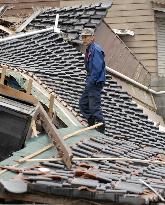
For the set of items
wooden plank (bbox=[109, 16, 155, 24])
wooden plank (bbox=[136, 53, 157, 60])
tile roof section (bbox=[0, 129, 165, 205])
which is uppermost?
wooden plank (bbox=[109, 16, 155, 24])

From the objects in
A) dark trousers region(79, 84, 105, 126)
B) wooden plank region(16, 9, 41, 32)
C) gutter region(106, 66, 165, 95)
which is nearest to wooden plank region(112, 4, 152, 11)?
gutter region(106, 66, 165, 95)

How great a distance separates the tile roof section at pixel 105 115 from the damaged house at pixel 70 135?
1cm

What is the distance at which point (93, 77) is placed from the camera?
901 cm

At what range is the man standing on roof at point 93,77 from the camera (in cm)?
897

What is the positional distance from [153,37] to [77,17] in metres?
3.71

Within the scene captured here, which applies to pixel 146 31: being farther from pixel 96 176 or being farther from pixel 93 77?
pixel 96 176

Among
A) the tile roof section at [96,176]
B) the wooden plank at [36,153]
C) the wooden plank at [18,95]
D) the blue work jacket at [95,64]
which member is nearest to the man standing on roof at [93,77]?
the blue work jacket at [95,64]

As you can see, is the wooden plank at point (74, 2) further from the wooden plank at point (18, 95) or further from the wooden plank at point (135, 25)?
the wooden plank at point (18, 95)

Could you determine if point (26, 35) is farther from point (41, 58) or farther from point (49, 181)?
point (49, 181)

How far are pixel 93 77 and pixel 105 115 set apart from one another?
178 centimetres

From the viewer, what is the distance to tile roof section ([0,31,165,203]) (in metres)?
6.37

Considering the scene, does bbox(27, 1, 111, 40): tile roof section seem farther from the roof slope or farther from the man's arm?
the man's arm

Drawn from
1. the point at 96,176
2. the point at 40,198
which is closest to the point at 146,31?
the point at 96,176

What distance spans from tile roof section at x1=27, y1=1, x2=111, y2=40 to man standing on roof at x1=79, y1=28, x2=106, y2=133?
5.08 m
